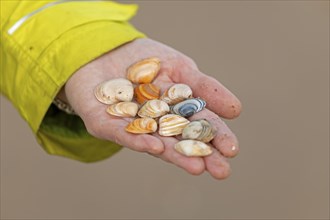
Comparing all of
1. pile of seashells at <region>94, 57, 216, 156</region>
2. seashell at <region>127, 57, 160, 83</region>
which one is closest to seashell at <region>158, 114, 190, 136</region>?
pile of seashells at <region>94, 57, 216, 156</region>

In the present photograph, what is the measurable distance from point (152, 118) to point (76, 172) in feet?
3.13

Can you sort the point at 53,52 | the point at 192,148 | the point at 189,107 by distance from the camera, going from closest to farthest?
1. the point at 192,148
2. the point at 189,107
3. the point at 53,52

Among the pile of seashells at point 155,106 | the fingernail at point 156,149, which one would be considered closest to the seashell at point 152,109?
the pile of seashells at point 155,106

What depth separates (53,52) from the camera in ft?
3.48

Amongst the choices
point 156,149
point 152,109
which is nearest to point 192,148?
point 156,149

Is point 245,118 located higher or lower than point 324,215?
higher

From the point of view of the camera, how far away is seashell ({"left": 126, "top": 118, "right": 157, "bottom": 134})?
0.87m

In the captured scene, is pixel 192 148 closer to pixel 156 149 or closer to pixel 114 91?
pixel 156 149

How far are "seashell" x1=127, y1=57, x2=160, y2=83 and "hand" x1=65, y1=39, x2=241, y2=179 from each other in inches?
0.7

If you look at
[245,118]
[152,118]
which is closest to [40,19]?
[152,118]

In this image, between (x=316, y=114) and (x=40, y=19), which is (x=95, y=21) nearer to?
(x=40, y=19)

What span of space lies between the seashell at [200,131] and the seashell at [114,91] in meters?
0.13

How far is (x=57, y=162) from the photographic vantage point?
1.86 m

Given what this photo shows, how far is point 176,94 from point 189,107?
0.05m
